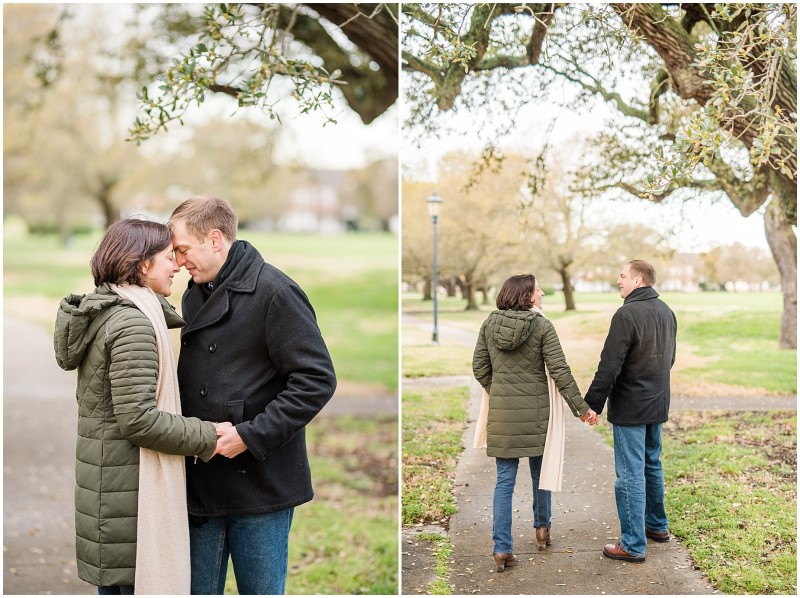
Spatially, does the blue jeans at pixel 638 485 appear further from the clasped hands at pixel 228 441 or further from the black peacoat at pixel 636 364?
the clasped hands at pixel 228 441

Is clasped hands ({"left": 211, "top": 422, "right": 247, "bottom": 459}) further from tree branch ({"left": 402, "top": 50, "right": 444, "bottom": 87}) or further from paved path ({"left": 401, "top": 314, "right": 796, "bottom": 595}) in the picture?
tree branch ({"left": 402, "top": 50, "right": 444, "bottom": 87})

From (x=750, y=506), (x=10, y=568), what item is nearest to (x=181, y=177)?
(x=10, y=568)

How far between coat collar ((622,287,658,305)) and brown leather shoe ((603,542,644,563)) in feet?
3.66

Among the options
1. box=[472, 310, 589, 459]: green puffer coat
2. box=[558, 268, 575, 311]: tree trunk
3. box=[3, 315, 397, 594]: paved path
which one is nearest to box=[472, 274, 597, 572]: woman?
box=[472, 310, 589, 459]: green puffer coat

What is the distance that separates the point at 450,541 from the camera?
12.2 ft

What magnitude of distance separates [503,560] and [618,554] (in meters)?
0.52

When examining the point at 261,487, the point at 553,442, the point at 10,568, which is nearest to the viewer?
the point at 261,487

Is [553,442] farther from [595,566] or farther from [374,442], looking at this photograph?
[374,442]

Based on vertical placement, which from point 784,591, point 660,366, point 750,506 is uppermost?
point 660,366

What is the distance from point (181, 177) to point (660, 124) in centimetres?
1552

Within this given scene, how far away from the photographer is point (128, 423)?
2422 millimetres

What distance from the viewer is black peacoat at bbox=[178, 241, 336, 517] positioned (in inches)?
102

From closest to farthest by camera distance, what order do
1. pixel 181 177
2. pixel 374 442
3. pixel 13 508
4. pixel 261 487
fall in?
pixel 261 487 → pixel 13 508 → pixel 374 442 → pixel 181 177

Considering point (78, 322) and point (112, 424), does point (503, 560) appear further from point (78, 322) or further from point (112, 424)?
point (78, 322)
